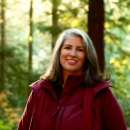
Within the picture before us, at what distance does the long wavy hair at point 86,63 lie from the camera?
282 centimetres

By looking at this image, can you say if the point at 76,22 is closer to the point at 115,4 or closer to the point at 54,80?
the point at 115,4

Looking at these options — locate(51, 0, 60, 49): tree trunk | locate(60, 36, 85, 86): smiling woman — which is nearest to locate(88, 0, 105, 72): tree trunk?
locate(51, 0, 60, 49): tree trunk

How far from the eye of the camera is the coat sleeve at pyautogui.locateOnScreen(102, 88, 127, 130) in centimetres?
268

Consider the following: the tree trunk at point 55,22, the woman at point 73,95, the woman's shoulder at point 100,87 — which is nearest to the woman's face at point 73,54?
the woman at point 73,95

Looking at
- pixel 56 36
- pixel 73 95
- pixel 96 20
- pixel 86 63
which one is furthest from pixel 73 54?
pixel 56 36

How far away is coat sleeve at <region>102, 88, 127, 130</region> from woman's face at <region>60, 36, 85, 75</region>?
344 millimetres

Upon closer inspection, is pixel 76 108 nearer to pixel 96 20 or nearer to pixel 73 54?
pixel 73 54

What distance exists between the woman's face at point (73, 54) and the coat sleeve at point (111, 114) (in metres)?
0.34

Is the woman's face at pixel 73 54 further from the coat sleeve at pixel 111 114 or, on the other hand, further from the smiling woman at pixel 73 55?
the coat sleeve at pixel 111 114

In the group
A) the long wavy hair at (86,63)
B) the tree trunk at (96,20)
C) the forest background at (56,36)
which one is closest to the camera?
the long wavy hair at (86,63)

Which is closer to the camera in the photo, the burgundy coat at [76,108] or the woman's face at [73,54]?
the burgundy coat at [76,108]

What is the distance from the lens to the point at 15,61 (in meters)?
13.3

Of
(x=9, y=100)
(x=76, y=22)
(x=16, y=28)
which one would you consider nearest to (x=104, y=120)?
(x=76, y=22)

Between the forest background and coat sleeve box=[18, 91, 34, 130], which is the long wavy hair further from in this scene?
the forest background
